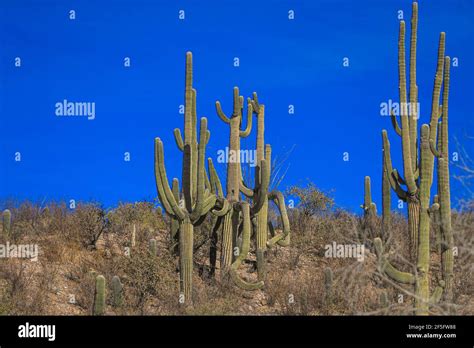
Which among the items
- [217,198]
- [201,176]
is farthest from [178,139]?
[217,198]

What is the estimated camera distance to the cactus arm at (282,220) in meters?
13.8

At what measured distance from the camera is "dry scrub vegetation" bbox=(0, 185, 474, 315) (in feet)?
37.2

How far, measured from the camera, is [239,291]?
1270 cm

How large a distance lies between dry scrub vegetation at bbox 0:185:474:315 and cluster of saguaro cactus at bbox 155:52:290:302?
478mm

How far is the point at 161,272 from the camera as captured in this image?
12211mm

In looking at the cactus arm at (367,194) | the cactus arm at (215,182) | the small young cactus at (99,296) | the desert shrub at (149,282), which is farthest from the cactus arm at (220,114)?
the small young cactus at (99,296)

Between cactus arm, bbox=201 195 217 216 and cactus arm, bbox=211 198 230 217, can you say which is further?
cactus arm, bbox=211 198 230 217

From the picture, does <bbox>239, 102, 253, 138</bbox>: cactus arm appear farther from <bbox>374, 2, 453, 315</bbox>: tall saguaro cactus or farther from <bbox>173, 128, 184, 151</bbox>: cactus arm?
<bbox>374, 2, 453, 315</bbox>: tall saguaro cactus

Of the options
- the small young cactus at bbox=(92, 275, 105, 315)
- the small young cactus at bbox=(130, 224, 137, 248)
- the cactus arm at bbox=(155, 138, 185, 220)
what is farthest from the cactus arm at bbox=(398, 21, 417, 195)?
the small young cactus at bbox=(130, 224, 137, 248)

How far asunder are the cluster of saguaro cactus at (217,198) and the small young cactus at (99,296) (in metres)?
1.86

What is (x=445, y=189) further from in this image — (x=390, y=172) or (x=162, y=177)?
(x=162, y=177)
